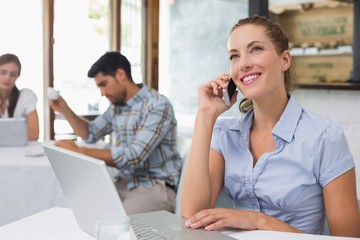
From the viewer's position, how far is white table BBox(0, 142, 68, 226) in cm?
244

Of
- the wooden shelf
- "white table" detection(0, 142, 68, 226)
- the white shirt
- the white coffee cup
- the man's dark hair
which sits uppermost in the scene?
the man's dark hair

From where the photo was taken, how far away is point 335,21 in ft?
10.0

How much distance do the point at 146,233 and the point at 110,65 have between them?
6.19ft

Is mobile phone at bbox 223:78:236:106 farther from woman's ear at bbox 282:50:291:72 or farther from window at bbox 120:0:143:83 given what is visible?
window at bbox 120:0:143:83

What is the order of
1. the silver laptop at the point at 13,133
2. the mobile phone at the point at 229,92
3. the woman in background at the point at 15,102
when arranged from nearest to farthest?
the mobile phone at the point at 229,92, the silver laptop at the point at 13,133, the woman in background at the point at 15,102

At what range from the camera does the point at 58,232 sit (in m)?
1.28

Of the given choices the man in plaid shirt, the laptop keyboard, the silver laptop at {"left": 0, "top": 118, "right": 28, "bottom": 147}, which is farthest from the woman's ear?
the silver laptop at {"left": 0, "top": 118, "right": 28, "bottom": 147}

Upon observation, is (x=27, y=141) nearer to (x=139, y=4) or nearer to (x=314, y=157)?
(x=314, y=157)

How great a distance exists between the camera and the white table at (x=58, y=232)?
1.23 meters

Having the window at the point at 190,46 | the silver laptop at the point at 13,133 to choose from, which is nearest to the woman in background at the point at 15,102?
the silver laptop at the point at 13,133

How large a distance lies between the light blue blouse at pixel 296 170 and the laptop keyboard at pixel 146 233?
0.46m

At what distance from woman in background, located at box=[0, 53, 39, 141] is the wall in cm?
174

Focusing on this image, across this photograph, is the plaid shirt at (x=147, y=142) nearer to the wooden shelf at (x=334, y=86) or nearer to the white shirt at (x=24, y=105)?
the white shirt at (x=24, y=105)

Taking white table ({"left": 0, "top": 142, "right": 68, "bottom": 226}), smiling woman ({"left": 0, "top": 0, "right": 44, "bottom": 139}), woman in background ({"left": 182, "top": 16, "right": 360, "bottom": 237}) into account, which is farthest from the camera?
smiling woman ({"left": 0, "top": 0, "right": 44, "bottom": 139})
